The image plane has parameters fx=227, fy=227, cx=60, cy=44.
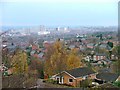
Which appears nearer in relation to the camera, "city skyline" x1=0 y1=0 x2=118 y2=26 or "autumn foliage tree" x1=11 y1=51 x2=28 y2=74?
"city skyline" x1=0 y1=0 x2=118 y2=26

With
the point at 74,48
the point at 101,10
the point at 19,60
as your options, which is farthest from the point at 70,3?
the point at 19,60

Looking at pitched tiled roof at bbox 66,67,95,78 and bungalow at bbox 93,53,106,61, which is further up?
bungalow at bbox 93,53,106,61

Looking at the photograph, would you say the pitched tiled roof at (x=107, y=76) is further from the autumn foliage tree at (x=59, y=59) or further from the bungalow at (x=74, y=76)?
the autumn foliage tree at (x=59, y=59)

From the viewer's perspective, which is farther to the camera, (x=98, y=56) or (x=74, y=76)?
(x=74, y=76)

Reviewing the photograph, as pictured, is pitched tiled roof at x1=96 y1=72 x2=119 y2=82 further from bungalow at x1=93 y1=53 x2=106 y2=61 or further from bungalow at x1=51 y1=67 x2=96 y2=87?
bungalow at x1=93 y1=53 x2=106 y2=61

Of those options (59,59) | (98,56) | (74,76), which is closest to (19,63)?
(59,59)

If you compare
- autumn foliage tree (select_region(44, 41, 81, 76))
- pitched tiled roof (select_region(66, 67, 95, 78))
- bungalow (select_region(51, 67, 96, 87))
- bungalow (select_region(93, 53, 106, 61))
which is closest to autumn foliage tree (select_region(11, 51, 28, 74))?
autumn foliage tree (select_region(44, 41, 81, 76))

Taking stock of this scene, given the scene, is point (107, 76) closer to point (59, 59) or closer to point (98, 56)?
point (98, 56)

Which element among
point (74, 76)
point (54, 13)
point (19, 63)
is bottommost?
point (74, 76)

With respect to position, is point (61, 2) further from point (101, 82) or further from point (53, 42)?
point (101, 82)
